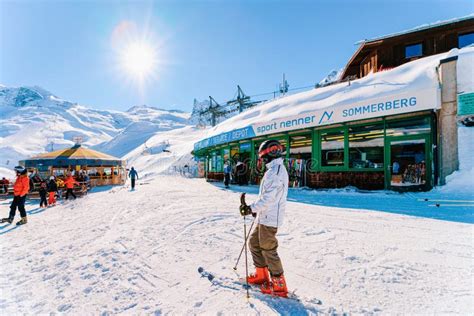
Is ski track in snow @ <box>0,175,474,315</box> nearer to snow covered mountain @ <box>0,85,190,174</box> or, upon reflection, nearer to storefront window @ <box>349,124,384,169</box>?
storefront window @ <box>349,124,384,169</box>

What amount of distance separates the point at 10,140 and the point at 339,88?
141238 mm

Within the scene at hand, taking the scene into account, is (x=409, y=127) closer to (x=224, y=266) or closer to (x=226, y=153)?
(x=224, y=266)

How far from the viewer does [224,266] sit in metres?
3.74

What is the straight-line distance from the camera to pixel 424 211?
6.86m

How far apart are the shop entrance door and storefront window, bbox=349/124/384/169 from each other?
41cm

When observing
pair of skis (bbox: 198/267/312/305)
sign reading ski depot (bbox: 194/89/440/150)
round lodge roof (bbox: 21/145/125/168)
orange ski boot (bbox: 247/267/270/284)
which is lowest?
pair of skis (bbox: 198/267/312/305)

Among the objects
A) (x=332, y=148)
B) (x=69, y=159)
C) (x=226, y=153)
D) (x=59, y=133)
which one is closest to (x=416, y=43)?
(x=332, y=148)

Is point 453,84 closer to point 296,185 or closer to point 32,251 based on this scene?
point 296,185

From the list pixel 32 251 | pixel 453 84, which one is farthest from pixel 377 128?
pixel 32 251

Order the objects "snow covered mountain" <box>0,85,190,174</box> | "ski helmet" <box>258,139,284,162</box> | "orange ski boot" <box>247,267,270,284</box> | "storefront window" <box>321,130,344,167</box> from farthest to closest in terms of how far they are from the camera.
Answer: "snow covered mountain" <box>0,85,190,174</box> → "storefront window" <box>321,130,344,167</box> → "orange ski boot" <box>247,267,270,284</box> → "ski helmet" <box>258,139,284,162</box>

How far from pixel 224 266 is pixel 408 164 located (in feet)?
33.7

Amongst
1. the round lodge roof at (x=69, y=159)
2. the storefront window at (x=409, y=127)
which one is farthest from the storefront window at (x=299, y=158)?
the round lodge roof at (x=69, y=159)

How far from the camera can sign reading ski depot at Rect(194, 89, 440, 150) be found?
9461 millimetres

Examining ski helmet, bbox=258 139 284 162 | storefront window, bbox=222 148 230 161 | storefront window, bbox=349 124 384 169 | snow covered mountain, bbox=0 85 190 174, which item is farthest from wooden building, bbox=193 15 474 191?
snow covered mountain, bbox=0 85 190 174
